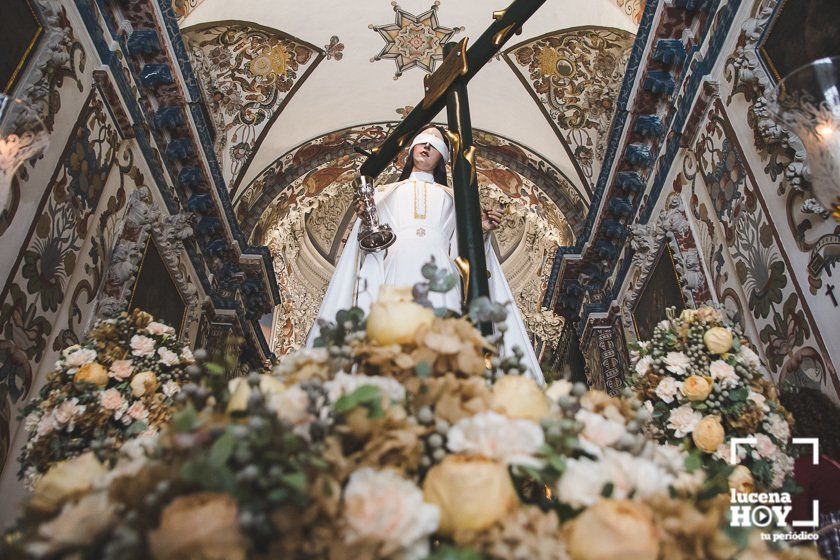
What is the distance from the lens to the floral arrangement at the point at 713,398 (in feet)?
8.37

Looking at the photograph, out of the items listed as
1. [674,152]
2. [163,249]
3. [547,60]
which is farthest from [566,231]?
[163,249]

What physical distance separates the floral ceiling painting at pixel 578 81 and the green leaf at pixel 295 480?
7.56m

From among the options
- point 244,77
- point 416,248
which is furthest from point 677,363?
point 244,77

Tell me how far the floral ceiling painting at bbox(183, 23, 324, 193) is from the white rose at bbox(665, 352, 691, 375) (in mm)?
6568

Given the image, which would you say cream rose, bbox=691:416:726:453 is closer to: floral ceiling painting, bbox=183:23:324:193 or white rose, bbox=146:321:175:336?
white rose, bbox=146:321:175:336

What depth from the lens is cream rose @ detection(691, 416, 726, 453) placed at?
2619 millimetres

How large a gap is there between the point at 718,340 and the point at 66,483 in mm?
2861

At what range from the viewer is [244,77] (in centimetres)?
817

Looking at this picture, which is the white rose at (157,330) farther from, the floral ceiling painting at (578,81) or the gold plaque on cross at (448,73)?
the floral ceiling painting at (578,81)

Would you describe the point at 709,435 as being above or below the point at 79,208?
below

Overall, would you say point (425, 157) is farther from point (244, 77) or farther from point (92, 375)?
point (244, 77)

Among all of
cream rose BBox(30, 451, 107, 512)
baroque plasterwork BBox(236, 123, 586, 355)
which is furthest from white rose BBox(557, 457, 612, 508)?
baroque plasterwork BBox(236, 123, 586, 355)

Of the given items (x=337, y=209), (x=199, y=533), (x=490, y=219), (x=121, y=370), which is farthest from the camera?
(x=337, y=209)

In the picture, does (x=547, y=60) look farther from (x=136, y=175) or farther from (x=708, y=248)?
(x=136, y=175)
